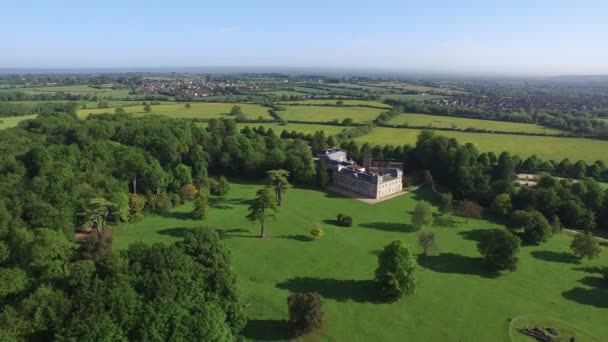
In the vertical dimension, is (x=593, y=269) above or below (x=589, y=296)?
above

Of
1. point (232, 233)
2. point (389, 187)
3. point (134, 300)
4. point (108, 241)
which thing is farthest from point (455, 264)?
point (108, 241)

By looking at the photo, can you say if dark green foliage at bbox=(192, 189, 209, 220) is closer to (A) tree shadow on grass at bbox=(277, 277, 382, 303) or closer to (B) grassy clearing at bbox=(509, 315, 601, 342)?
(A) tree shadow on grass at bbox=(277, 277, 382, 303)

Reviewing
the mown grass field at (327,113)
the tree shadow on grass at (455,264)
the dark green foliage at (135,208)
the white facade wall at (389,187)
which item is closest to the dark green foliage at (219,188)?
the dark green foliage at (135,208)

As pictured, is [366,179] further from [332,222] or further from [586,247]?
[586,247]

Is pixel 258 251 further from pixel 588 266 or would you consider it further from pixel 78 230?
pixel 588 266

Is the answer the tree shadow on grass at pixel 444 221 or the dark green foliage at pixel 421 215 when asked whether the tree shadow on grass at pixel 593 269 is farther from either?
the dark green foliage at pixel 421 215

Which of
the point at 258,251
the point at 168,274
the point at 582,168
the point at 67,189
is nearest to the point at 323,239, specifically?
the point at 258,251
